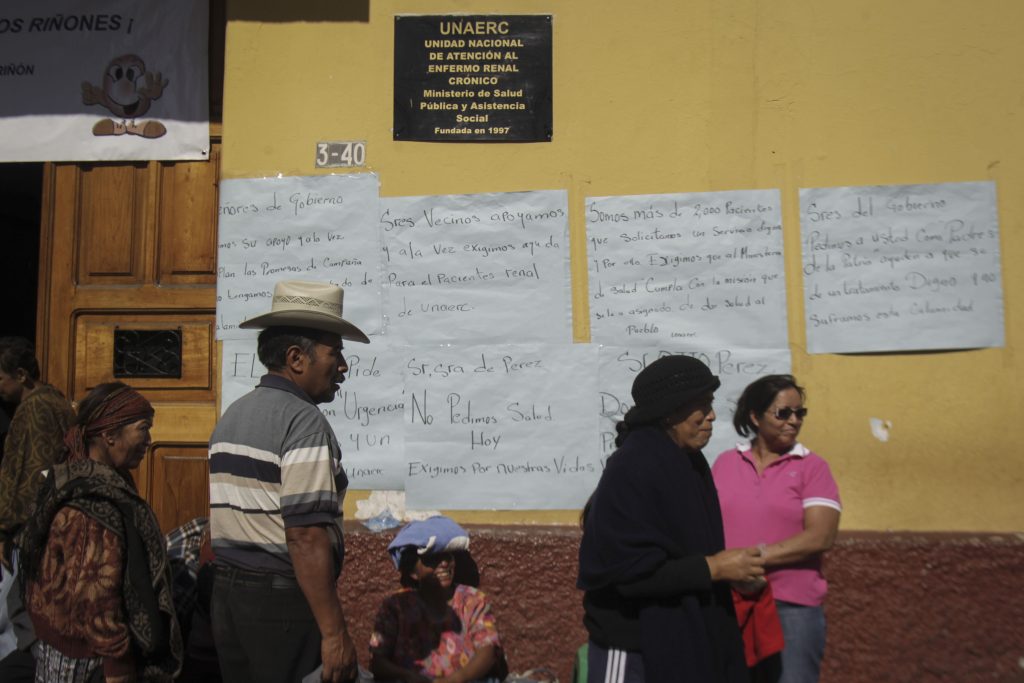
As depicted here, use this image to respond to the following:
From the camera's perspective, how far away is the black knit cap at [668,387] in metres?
3.02

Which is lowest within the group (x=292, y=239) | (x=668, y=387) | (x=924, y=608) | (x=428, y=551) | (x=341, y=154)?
(x=924, y=608)

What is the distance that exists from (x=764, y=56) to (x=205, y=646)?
13.0 ft

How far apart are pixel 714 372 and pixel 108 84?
3.77m

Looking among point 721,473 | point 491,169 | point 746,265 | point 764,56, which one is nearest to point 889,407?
point 746,265

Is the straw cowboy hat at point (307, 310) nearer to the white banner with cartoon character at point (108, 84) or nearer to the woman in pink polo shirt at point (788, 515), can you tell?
the woman in pink polo shirt at point (788, 515)

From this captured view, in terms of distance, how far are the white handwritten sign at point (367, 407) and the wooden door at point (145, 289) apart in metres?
0.30

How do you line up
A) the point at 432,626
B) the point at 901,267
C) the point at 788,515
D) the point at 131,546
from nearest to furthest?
1. the point at 131,546
2. the point at 788,515
3. the point at 432,626
4. the point at 901,267

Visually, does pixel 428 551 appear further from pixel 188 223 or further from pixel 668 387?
pixel 188 223

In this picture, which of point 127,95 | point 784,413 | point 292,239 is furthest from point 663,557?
point 127,95

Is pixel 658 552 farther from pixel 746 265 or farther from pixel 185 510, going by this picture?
pixel 185 510

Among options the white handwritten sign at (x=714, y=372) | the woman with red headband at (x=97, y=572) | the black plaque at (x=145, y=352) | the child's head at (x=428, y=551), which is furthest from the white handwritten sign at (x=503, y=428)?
the woman with red headband at (x=97, y=572)

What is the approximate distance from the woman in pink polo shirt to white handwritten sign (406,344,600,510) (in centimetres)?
114

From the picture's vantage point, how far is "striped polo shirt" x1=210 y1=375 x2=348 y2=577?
3.05 m

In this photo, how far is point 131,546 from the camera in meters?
3.19
